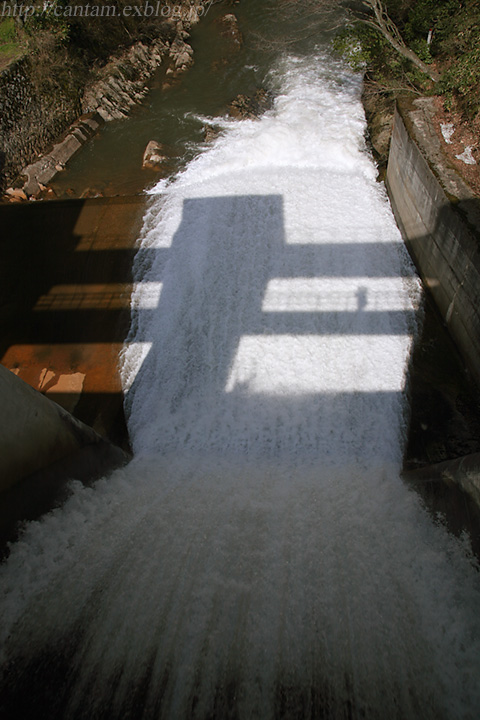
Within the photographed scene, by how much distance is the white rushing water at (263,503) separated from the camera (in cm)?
314

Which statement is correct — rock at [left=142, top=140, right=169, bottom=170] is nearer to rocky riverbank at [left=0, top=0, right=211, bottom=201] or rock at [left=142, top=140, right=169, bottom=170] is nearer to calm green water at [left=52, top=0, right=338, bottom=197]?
calm green water at [left=52, top=0, right=338, bottom=197]

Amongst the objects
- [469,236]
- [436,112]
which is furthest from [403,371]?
[436,112]

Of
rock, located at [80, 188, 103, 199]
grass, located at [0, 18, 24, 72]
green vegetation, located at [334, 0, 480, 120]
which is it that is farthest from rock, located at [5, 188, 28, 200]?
green vegetation, located at [334, 0, 480, 120]

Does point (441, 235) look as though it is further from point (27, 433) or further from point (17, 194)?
point (17, 194)

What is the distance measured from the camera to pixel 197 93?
11.3m

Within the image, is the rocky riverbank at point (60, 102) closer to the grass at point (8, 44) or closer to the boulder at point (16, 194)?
the boulder at point (16, 194)

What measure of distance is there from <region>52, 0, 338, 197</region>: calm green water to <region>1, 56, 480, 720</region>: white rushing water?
1.91 m

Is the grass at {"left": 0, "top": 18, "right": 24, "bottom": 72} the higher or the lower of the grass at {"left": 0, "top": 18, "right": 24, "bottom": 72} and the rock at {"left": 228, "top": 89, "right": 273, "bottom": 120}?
the higher

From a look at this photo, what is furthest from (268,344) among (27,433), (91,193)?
(91,193)

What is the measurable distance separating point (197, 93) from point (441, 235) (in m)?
8.91

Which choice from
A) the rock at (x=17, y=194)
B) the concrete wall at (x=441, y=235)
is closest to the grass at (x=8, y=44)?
the rock at (x=17, y=194)

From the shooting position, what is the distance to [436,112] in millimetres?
7465

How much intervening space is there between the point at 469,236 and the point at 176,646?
240 inches

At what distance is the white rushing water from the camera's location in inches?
123
